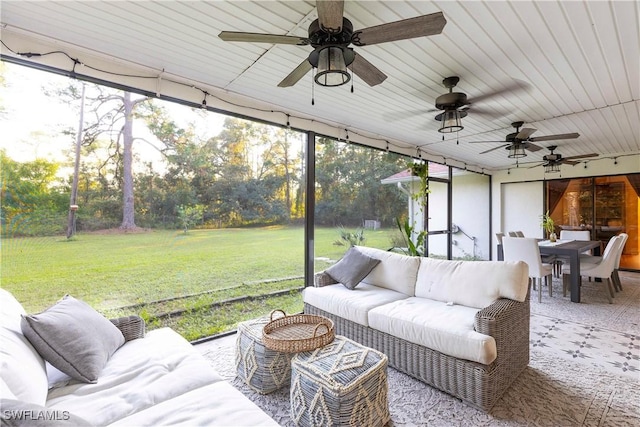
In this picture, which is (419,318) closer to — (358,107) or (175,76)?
(358,107)

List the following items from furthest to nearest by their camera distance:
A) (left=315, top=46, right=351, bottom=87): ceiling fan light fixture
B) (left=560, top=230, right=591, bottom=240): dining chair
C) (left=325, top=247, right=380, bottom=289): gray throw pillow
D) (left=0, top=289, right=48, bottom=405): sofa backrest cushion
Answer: (left=560, top=230, right=591, bottom=240): dining chair
(left=325, top=247, right=380, bottom=289): gray throw pillow
(left=315, top=46, right=351, bottom=87): ceiling fan light fixture
(left=0, top=289, right=48, bottom=405): sofa backrest cushion

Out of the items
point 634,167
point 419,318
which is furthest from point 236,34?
point 634,167

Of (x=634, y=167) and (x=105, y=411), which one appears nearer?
(x=105, y=411)

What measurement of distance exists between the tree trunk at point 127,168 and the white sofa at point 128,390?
117cm

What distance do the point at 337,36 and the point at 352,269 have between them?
2.18m

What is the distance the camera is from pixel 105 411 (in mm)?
1264

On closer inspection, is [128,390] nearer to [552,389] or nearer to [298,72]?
[298,72]

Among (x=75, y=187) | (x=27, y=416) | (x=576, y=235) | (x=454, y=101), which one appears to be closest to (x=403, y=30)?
(x=454, y=101)

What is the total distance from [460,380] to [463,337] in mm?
289

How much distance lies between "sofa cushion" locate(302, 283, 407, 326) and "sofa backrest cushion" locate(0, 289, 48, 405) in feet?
6.53

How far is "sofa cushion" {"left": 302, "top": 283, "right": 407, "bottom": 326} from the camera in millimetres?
2602

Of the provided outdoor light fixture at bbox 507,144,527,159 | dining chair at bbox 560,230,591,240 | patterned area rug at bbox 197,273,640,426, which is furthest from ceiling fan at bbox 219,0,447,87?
dining chair at bbox 560,230,591,240

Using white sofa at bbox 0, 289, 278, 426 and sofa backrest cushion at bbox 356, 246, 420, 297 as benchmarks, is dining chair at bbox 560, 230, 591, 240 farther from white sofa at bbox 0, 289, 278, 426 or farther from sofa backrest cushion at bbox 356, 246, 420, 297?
white sofa at bbox 0, 289, 278, 426

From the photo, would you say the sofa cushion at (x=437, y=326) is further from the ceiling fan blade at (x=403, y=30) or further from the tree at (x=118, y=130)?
the tree at (x=118, y=130)
